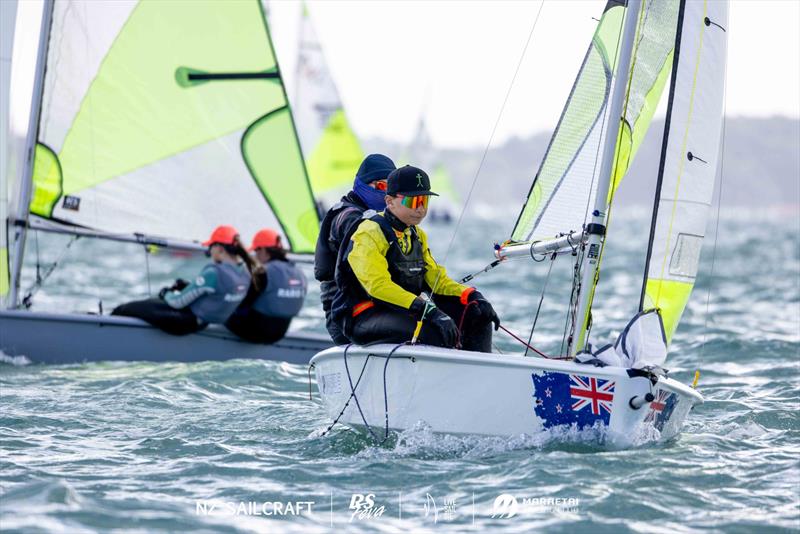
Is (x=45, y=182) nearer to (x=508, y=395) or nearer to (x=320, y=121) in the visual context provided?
(x=508, y=395)

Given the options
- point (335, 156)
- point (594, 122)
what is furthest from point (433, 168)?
point (594, 122)

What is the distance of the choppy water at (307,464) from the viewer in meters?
4.19

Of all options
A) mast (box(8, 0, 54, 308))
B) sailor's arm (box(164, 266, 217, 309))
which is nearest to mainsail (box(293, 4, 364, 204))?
mast (box(8, 0, 54, 308))

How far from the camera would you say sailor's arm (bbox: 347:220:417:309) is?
202 inches

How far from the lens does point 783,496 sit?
14.7 feet

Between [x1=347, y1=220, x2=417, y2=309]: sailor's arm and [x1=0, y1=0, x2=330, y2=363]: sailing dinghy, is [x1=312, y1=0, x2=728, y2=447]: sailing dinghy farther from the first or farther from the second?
[x1=0, y1=0, x2=330, y2=363]: sailing dinghy

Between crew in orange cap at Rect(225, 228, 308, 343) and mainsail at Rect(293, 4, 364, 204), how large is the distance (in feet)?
41.4

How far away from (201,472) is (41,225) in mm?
4523

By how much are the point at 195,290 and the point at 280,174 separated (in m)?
1.95

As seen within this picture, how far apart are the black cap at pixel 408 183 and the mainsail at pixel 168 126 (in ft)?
14.4

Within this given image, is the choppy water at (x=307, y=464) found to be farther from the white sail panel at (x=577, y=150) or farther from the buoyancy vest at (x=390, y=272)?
the white sail panel at (x=577, y=150)

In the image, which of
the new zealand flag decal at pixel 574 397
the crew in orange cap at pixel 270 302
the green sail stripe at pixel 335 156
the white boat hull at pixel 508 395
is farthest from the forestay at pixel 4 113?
the green sail stripe at pixel 335 156

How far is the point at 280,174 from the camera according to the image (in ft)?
31.9

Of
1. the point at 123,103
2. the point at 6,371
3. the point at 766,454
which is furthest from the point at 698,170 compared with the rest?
the point at 123,103
